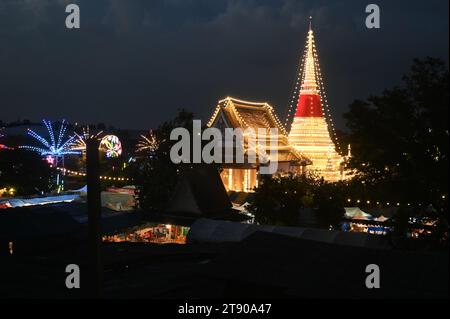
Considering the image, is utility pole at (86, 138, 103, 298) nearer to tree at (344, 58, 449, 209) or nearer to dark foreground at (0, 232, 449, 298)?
dark foreground at (0, 232, 449, 298)

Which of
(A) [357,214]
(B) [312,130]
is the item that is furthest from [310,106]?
(A) [357,214]

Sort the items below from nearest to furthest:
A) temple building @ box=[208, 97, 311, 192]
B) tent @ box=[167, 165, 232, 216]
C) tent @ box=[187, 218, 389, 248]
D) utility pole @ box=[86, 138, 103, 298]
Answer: utility pole @ box=[86, 138, 103, 298]
tent @ box=[187, 218, 389, 248]
tent @ box=[167, 165, 232, 216]
temple building @ box=[208, 97, 311, 192]

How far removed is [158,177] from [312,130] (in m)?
22.5

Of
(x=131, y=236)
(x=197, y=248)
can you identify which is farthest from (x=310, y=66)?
(x=197, y=248)

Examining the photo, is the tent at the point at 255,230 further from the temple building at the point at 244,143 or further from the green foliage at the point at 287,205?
the temple building at the point at 244,143

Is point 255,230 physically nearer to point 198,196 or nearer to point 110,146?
point 198,196

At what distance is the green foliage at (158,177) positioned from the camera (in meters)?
29.5

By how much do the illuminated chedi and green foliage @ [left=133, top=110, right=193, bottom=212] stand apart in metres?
17.3

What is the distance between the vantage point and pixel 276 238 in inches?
448

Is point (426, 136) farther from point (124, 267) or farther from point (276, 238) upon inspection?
point (124, 267)

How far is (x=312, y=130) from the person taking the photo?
47438 mm

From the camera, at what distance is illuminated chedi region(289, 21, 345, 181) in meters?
46.2

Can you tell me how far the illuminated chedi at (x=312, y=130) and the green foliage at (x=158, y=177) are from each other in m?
17.3

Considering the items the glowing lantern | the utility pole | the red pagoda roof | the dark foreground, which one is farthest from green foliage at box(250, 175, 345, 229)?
the glowing lantern
